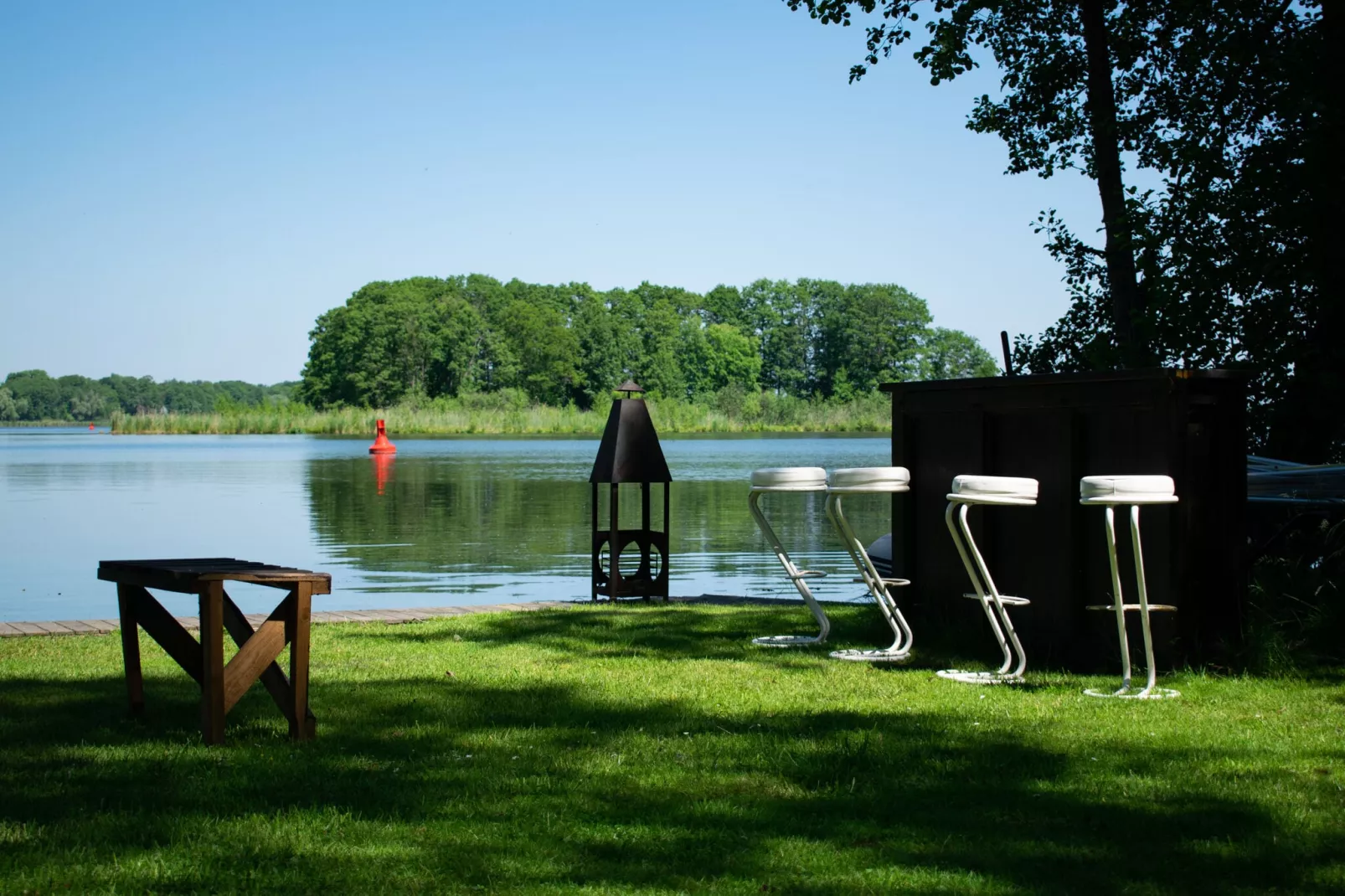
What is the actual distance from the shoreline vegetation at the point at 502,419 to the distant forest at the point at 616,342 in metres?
7.45

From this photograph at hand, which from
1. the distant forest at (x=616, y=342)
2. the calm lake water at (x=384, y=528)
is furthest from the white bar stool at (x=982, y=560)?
the distant forest at (x=616, y=342)

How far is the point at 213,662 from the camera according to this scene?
4965 mm

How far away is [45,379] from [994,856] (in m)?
158

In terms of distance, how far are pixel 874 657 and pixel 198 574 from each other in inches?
151

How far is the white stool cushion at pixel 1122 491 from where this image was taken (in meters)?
5.95

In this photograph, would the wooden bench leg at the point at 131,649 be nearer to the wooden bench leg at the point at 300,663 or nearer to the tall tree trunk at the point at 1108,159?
the wooden bench leg at the point at 300,663

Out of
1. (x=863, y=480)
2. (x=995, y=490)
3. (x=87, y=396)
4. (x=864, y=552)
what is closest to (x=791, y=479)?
(x=863, y=480)

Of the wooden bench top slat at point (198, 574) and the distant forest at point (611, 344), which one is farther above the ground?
the distant forest at point (611, 344)

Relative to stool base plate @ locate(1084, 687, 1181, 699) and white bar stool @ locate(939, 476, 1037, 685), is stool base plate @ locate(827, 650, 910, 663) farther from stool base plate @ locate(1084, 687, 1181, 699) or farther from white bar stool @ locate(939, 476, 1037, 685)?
stool base plate @ locate(1084, 687, 1181, 699)

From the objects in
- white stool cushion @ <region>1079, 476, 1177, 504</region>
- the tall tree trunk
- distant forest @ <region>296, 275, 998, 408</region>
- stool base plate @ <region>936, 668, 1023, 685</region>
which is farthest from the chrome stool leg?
distant forest @ <region>296, 275, 998, 408</region>

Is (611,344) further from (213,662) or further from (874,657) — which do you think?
(213,662)

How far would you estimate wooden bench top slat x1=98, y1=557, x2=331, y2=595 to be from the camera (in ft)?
16.3

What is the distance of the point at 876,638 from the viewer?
820cm

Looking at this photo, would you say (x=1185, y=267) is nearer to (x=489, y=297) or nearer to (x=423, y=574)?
(x=423, y=574)
